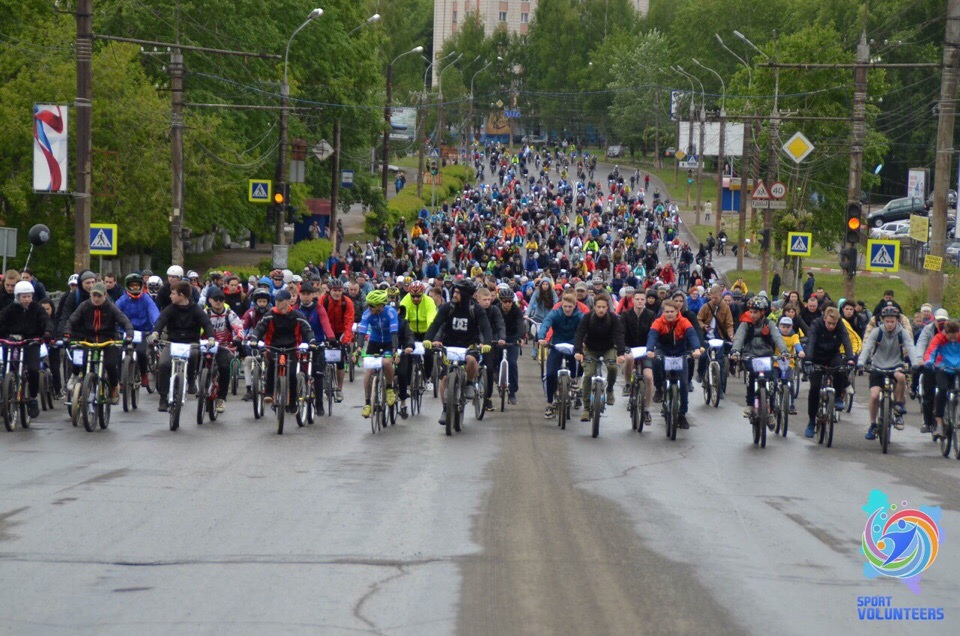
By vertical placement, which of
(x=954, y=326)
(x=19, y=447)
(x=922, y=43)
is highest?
(x=922, y=43)

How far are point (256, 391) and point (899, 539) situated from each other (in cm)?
970

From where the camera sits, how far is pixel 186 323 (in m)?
18.4

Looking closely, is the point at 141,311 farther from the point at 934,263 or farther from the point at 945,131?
the point at 945,131

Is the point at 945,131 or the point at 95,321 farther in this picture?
the point at 945,131

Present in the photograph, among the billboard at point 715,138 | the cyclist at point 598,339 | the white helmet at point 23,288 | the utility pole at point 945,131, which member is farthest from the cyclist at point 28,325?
the billboard at point 715,138

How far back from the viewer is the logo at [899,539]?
33.9ft

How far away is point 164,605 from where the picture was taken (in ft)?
28.3

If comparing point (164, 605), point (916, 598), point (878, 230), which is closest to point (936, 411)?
point (916, 598)

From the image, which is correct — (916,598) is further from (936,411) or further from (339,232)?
(339,232)

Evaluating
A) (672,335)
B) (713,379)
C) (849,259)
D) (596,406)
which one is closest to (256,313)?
(596,406)

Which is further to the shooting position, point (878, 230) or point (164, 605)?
point (878, 230)

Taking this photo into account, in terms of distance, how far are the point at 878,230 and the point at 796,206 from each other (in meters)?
10.5

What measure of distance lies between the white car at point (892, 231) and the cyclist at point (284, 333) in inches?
2350

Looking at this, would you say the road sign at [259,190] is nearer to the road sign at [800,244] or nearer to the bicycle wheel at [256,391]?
the road sign at [800,244]
